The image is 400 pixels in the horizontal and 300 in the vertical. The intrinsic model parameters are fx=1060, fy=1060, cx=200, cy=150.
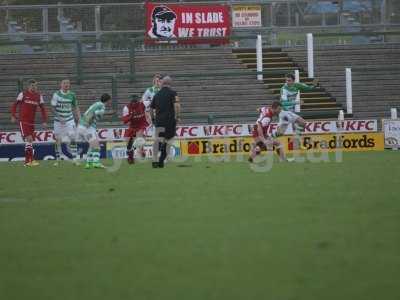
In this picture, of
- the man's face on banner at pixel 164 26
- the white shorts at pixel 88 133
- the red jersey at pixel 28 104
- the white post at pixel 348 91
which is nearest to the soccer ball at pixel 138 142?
the red jersey at pixel 28 104

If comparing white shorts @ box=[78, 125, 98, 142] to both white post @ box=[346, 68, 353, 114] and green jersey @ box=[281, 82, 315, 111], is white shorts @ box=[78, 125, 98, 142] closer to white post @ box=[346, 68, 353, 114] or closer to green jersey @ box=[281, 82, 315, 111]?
green jersey @ box=[281, 82, 315, 111]

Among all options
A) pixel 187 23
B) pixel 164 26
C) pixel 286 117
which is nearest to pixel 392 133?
pixel 286 117

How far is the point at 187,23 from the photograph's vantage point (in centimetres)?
3909

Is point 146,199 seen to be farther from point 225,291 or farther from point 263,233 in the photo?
point 225,291

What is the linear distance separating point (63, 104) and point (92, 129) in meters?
2.86

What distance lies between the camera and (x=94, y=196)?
15414 mm

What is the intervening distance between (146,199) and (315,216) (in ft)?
11.3

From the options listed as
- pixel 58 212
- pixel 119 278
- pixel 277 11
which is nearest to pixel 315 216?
pixel 58 212

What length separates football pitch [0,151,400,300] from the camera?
7875 millimetres

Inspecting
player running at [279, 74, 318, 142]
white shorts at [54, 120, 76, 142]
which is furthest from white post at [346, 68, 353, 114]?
white shorts at [54, 120, 76, 142]

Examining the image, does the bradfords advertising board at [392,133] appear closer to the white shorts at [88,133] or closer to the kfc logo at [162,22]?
the kfc logo at [162,22]

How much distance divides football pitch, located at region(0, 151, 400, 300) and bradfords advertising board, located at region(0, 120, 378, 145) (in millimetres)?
14884

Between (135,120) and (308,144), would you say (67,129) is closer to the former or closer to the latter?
(135,120)

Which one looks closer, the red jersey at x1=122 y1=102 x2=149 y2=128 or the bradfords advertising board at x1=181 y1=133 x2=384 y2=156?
the red jersey at x1=122 y1=102 x2=149 y2=128
